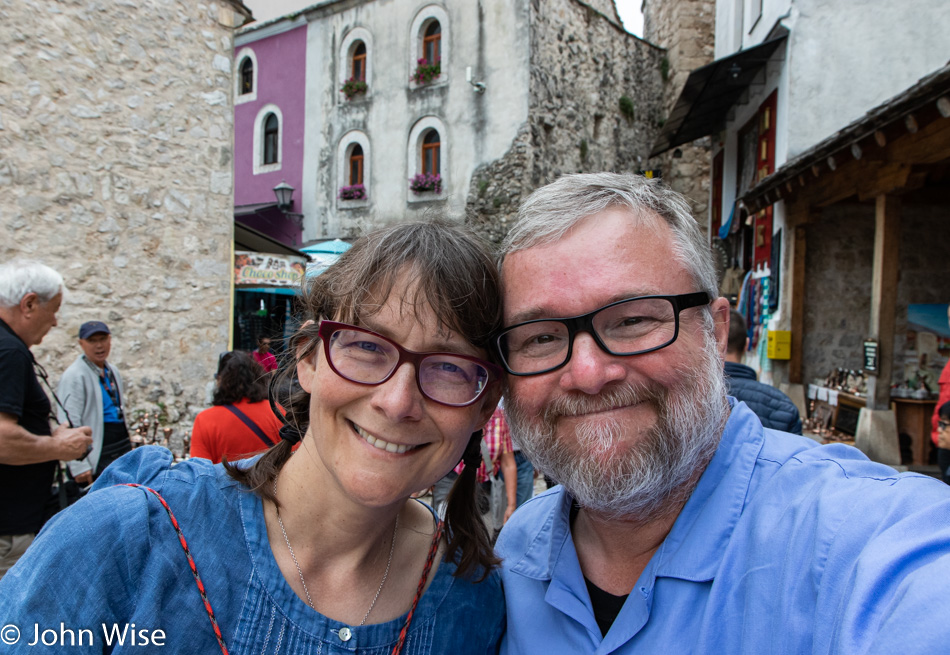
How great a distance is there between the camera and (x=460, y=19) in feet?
48.9

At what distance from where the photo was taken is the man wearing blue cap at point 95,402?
3.92m

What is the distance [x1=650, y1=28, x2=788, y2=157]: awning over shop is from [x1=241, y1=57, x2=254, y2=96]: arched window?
12.2 meters

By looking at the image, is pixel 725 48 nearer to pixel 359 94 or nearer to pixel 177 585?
pixel 359 94

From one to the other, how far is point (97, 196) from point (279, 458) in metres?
5.85

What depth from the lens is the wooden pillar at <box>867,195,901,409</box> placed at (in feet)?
22.4

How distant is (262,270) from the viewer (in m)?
8.20

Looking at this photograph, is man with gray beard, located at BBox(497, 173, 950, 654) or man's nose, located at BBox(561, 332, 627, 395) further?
man's nose, located at BBox(561, 332, 627, 395)

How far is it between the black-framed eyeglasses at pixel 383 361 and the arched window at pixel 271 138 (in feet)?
60.4

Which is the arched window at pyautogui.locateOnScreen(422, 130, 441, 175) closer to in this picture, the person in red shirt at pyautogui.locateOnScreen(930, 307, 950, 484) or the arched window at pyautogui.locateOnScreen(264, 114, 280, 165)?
the arched window at pyautogui.locateOnScreen(264, 114, 280, 165)

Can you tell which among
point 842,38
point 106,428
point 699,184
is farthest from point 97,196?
point 699,184

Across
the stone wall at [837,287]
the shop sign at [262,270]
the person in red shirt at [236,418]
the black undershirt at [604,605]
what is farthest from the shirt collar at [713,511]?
the stone wall at [837,287]

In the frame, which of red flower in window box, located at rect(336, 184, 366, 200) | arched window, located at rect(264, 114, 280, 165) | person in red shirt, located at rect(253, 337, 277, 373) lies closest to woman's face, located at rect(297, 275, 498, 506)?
person in red shirt, located at rect(253, 337, 277, 373)

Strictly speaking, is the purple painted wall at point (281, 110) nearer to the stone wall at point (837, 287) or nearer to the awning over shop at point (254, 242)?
the awning over shop at point (254, 242)

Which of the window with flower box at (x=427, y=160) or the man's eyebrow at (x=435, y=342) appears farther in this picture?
the window with flower box at (x=427, y=160)
